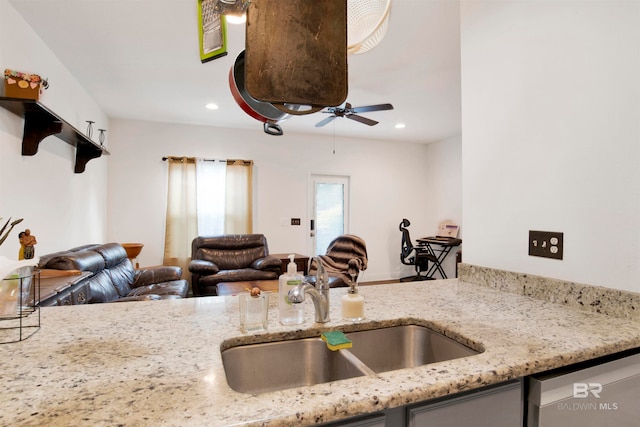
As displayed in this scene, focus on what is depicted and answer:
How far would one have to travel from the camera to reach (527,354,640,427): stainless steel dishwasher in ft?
2.64

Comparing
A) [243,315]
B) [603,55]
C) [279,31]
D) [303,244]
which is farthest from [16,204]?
[303,244]

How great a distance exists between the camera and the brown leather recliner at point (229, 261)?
424 centimetres

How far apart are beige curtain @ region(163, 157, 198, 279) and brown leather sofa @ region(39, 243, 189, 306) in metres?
0.84

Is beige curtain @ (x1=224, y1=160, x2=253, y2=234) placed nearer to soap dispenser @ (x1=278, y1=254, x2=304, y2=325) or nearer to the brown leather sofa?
the brown leather sofa

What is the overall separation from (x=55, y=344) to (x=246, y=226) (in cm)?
439

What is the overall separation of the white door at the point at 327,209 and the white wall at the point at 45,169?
10.3 ft

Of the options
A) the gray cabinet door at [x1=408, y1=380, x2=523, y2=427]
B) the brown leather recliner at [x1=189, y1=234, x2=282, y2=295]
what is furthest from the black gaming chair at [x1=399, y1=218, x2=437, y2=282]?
the gray cabinet door at [x1=408, y1=380, x2=523, y2=427]

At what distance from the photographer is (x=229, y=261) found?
15.5 feet

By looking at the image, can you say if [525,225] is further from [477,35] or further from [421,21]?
[421,21]

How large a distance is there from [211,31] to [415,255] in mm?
5391

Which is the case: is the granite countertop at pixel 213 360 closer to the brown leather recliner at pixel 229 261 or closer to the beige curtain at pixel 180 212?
the brown leather recliner at pixel 229 261

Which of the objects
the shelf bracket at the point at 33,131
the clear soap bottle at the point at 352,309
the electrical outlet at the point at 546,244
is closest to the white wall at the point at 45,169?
the shelf bracket at the point at 33,131

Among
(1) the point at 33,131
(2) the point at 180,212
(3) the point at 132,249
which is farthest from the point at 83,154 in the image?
(2) the point at 180,212

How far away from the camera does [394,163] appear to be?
6.17m
